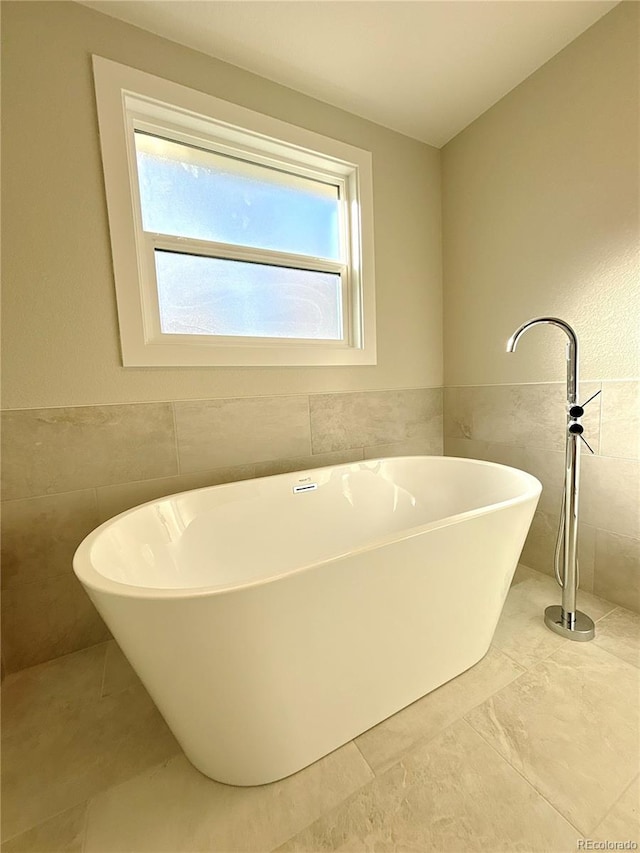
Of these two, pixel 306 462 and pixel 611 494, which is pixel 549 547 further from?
pixel 306 462

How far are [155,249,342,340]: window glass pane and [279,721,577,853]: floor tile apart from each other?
161cm

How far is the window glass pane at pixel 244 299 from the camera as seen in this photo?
151 centimetres

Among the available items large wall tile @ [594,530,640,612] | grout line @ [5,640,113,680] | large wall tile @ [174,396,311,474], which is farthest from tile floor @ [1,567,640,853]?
large wall tile @ [174,396,311,474]

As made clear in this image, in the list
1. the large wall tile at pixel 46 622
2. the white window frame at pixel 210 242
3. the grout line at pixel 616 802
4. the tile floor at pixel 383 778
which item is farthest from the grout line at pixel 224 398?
the grout line at pixel 616 802

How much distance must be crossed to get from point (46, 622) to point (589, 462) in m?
2.28

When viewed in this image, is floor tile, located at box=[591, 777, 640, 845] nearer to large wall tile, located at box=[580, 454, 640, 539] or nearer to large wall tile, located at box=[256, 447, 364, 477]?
large wall tile, located at box=[580, 454, 640, 539]

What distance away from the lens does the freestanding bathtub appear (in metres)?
0.65

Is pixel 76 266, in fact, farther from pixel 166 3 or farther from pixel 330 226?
pixel 330 226

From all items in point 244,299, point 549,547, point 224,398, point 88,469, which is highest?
point 244,299

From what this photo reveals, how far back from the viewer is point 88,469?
4.23 ft

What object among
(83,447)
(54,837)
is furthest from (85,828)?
(83,447)

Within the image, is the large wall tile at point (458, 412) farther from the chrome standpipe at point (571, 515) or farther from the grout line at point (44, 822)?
the grout line at point (44, 822)

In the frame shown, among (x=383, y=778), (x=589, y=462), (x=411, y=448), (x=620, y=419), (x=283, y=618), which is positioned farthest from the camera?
(x=411, y=448)

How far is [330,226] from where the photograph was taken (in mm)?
1854
